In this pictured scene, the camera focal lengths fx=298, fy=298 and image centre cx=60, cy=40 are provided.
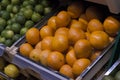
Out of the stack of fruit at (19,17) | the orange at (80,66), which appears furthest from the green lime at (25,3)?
the orange at (80,66)

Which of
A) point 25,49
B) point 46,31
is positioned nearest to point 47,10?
point 46,31

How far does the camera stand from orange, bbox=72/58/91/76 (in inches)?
61.9

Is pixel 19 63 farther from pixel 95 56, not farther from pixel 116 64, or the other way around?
pixel 116 64

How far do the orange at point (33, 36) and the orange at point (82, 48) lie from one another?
0.36 m

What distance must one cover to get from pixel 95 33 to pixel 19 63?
51cm

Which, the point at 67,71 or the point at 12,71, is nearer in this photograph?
the point at 67,71

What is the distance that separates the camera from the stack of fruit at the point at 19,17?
2.07 meters

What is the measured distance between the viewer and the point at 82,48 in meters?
1.59

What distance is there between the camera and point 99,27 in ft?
5.57

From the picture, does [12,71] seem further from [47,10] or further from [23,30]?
[47,10]

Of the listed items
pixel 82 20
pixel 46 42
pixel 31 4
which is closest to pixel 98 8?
pixel 82 20

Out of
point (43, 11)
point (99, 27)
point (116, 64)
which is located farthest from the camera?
point (43, 11)

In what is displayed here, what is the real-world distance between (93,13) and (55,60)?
1.27 ft

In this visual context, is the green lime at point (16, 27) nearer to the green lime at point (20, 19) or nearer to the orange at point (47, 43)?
the green lime at point (20, 19)
